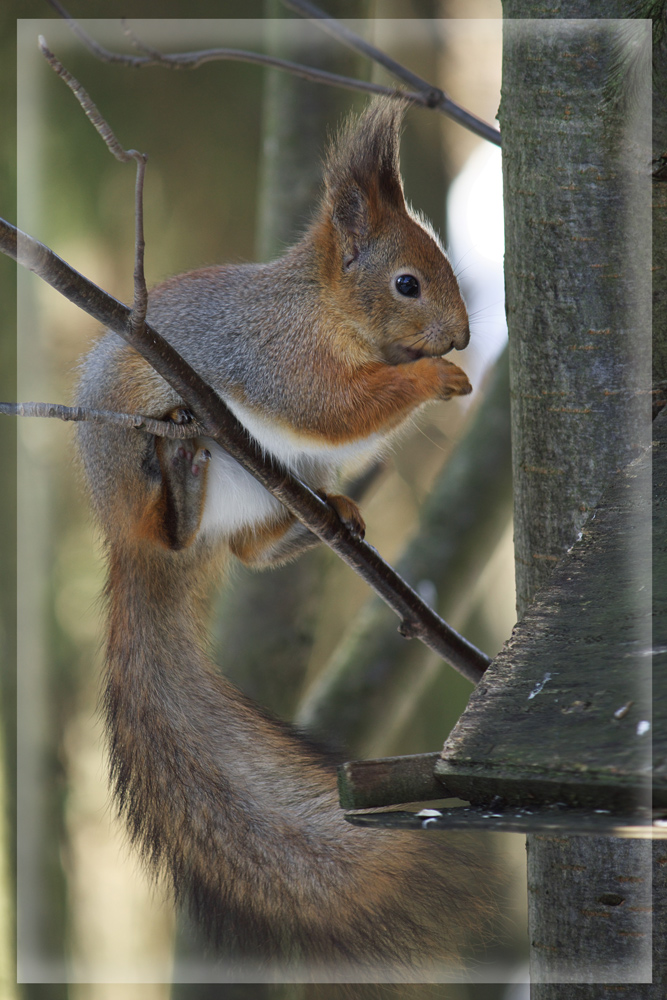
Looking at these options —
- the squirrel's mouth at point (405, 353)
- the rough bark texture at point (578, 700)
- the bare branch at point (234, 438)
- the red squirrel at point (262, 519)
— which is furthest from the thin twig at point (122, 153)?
the squirrel's mouth at point (405, 353)

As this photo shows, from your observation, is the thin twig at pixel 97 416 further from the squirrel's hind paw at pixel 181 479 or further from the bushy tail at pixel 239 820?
the bushy tail at pixel 239 820

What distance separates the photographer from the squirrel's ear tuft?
1681 mm

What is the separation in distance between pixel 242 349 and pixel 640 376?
2.45 ft

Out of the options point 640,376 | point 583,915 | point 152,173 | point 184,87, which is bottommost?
point 583,915

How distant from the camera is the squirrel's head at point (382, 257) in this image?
166 centimetres

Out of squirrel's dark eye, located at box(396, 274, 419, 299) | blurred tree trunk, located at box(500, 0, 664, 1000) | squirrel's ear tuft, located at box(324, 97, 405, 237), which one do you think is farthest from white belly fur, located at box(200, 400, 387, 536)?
blurred tree trunk, located at box(500, 0, 664, 1000)

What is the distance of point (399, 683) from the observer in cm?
225

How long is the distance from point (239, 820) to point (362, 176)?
3.72 ft

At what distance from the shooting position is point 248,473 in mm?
1571

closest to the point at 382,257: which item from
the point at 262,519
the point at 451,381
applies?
the point at 451,381

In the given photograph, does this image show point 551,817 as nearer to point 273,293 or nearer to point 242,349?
point 242,349

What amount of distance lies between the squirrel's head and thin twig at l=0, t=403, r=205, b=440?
21.8 inches

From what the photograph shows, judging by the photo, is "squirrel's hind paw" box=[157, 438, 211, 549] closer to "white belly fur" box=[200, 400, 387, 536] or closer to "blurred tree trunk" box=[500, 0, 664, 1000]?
"white belly fur" box=[200, 400, 387, 536]

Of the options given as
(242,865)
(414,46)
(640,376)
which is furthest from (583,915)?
(414,46)
